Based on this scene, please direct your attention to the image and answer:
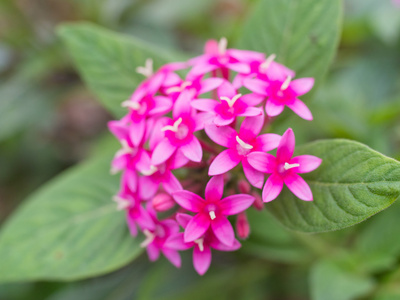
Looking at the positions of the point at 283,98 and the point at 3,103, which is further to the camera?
the point at 3,103

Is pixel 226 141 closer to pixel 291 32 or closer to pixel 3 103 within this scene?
pixel 291 32

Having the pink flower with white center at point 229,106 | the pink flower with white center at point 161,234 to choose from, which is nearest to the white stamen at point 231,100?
the pink flower with white center at point 229,106

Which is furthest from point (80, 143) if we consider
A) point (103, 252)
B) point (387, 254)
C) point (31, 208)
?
point (387, 254)

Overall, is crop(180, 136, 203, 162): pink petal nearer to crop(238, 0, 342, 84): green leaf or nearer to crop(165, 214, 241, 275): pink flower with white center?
crop(165, 214, 241, 275): pink flower with white center

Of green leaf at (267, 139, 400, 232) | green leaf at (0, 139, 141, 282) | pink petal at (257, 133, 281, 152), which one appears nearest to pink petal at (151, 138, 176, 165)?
pink petal at (257, 133, 281, 152)

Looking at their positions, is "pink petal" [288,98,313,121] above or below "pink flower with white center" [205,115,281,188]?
above

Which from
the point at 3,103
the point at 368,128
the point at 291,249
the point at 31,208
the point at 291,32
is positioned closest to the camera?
the point at 291,32
